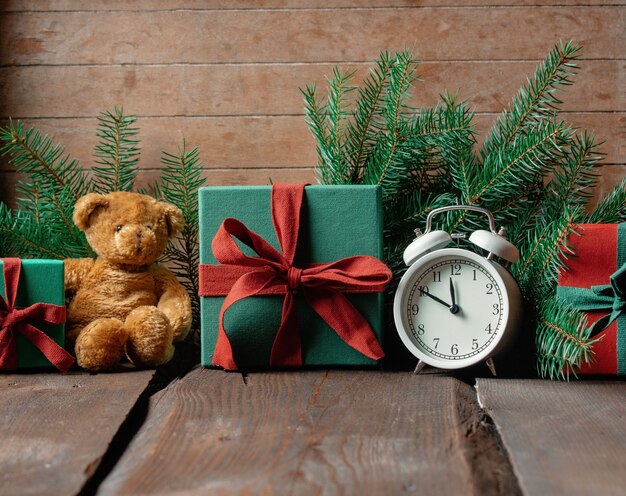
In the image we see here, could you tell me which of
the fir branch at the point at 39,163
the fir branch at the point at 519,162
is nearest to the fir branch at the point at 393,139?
the fir branch at the point at 519,162

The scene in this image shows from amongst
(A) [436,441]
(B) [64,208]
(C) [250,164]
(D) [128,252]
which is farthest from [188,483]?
(C) [250,164]

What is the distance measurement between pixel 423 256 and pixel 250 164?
56 centimetres

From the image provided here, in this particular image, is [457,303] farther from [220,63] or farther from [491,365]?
[220,63]

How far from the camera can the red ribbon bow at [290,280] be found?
45.9 inches

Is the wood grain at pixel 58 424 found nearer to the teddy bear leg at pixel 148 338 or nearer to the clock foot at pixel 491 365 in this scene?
the teddy bear leg at pixel 148 338

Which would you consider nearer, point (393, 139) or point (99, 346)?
point (99, 346)

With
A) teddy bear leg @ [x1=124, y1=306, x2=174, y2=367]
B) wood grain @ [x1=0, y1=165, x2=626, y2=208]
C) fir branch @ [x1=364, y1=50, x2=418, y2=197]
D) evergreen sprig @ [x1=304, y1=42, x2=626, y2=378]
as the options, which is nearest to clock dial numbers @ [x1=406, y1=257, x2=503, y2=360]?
evergreen sprig @ [x1=304, y1=42, x2=626, y2=378]

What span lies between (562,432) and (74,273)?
2.83 ft

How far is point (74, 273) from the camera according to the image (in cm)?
133

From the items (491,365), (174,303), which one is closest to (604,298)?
(491,365)

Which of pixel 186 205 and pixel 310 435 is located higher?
pixel 186 205

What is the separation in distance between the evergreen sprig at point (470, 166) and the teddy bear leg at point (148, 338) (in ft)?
1.38

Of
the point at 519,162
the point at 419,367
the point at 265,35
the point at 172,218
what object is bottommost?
the point at 419,367

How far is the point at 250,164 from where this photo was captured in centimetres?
161
